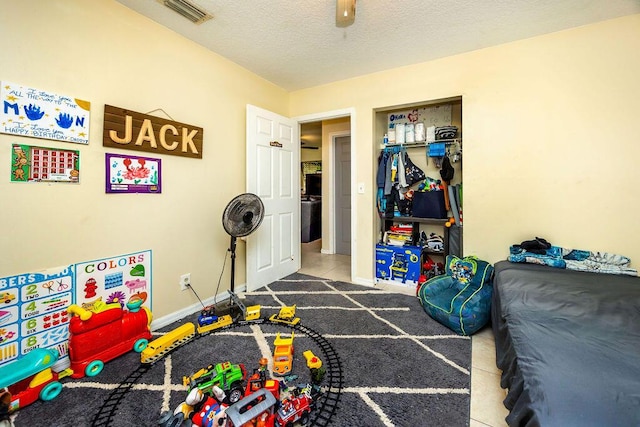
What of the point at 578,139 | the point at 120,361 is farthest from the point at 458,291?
the point at 120,361

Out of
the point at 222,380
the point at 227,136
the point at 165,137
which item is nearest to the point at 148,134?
the point at 165,137

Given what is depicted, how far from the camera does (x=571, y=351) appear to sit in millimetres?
1006

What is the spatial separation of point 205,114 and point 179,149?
0.48 meters

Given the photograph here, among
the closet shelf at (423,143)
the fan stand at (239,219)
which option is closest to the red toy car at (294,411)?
the fan stand at (239,219)

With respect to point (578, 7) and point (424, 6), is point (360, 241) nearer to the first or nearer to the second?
point (424, 6)

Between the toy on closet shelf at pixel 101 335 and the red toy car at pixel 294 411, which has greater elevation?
the toy on closet shelf at pixel 101 335

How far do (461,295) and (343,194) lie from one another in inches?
113

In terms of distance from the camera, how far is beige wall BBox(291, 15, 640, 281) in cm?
208

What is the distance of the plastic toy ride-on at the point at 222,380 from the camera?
1.36 meters

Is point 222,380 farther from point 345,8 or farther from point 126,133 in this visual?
point 345,8

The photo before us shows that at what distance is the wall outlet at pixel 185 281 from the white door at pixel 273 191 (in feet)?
2.08

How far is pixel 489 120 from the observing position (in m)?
2.51

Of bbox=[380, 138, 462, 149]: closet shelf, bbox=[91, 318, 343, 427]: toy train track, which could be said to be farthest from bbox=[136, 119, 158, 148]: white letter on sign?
bbox=[380, 138, 462, 149]: closet shelf

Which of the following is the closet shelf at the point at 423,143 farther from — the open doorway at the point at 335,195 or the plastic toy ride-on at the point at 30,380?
the plastic toy ride-on at the point at 30,380
